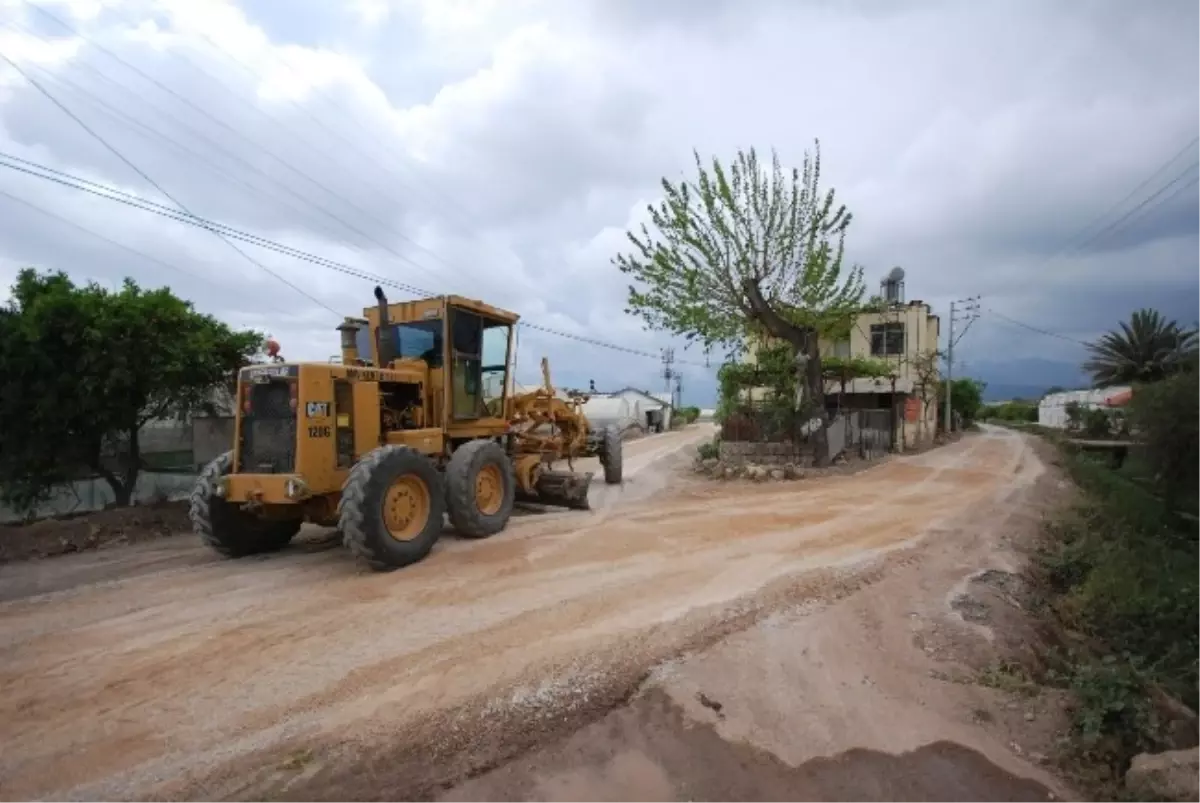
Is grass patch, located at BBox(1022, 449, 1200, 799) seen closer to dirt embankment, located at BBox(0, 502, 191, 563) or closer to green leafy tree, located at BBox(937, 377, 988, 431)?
dirt embankment, located at BBox(0, 502, 191, 563)

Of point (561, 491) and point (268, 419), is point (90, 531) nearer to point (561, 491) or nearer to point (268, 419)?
point (268, 419)

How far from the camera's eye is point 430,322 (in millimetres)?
9172

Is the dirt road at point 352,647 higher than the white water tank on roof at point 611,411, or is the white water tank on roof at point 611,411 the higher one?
the white water tank on roof at point 611,411

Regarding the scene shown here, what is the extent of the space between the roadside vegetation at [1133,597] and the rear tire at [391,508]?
5.63m

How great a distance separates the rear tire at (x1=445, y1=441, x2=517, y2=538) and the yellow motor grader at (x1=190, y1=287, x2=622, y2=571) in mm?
14

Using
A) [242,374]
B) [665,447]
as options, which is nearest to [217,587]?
[242,374]

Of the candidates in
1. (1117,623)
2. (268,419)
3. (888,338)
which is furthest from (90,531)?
(888,338)

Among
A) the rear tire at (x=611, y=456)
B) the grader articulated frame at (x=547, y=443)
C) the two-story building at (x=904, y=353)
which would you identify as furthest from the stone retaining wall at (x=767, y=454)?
the two-story building at (x=904, y=353)

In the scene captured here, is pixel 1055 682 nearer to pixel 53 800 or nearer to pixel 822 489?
pixel 53 800

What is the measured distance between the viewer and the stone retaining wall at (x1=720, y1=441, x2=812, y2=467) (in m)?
18.4

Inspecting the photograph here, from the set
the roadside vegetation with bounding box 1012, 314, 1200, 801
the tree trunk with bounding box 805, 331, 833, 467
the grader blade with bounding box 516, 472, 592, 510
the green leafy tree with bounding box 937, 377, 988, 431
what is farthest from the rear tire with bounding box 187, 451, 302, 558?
the green leafy tree with bounding box 937, 377, 988, 431

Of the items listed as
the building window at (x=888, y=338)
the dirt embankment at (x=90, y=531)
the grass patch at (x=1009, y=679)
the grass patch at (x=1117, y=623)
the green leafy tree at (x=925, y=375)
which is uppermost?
the building window at (x=888, y=338)

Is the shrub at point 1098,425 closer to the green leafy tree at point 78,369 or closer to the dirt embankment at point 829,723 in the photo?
the dirt embankment at point 829,723

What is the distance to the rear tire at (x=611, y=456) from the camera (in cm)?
1453
